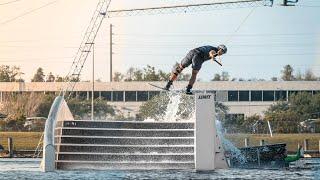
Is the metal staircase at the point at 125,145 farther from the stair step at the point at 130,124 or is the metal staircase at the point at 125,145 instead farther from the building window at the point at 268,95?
the building window at the point at 268,95

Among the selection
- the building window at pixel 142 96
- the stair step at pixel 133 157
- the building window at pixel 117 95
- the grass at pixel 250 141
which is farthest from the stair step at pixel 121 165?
the building window at pixel 117 95

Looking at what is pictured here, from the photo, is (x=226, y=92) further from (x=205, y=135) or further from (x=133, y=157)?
(x=205, y=135)

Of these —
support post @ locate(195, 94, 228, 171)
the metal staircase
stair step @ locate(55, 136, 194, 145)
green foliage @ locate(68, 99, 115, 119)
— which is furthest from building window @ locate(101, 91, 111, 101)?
support post @ locate(195, 94, 228, 171)

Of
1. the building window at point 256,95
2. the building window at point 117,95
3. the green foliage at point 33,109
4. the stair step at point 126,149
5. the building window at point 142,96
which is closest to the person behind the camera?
the stair step at point 126,149

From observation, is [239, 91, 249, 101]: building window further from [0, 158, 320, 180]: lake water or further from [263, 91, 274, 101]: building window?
[0, 158, 320, 180]: lake water

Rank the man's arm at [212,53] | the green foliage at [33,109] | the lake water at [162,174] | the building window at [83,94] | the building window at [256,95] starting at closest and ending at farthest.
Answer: the lake water at [162,174], the man's arm at [212,53], the green foliage at [33,109], the building window at [83,94], the building window at [256,95]

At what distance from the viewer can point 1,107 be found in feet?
369

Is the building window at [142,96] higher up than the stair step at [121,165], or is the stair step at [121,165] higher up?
the building window at [142,96]

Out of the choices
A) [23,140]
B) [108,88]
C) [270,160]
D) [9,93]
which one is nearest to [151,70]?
[108,88]

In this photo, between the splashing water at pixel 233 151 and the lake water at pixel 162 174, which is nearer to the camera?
the lake water at pixel 162 174

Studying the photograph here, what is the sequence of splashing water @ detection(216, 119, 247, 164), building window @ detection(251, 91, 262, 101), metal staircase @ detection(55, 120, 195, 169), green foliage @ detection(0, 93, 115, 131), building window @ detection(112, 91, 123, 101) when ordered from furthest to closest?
building window @ detection(112, 91, 123, 101) < building window @ detection(251, 91, 262, 101) < green foliage @ detection(0, 93, 115, 131) < splashing water @ detection(216, 119, 247, 164) < metal staircase @ detection(55, 120, 195, 169)

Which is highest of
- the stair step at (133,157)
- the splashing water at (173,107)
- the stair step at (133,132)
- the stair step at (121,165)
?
the splashing water at (173,107)

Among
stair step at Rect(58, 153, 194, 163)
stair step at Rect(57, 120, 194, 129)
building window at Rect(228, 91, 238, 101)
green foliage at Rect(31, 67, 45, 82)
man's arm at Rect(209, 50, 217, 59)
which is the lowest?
stair step at Rect(58, 153, 194, 163)

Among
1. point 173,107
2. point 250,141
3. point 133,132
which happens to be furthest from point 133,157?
point 250,141
